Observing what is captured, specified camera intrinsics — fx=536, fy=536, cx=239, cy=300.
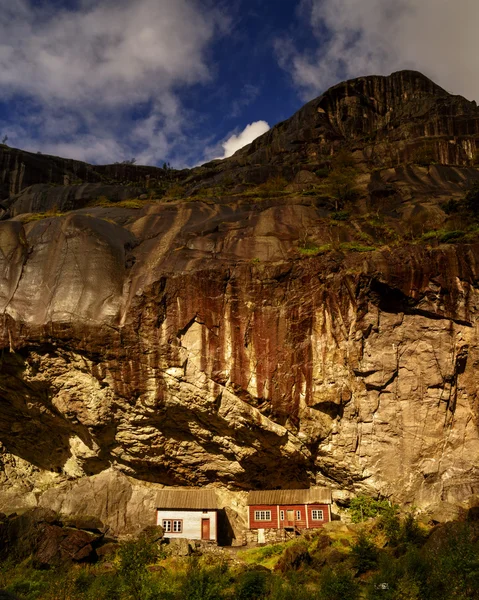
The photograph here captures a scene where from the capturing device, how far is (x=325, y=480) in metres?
32.3

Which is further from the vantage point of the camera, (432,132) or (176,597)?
(432,132)

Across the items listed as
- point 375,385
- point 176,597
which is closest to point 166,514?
point 176,597

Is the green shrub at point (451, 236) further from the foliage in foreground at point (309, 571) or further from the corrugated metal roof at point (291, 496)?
the corrugated metal roof at point (291, 496)

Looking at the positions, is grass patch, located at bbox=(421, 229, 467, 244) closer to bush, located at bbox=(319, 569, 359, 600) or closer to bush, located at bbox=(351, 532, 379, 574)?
bush, located at bbox=(351, 532, 379, 574)

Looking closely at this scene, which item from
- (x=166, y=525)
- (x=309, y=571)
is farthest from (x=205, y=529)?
(x=309, y=571)

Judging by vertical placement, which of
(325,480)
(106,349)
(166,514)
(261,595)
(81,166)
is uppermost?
(81,166)

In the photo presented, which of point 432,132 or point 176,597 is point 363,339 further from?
point 432,132

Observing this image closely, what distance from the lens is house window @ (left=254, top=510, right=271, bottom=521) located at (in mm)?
33281

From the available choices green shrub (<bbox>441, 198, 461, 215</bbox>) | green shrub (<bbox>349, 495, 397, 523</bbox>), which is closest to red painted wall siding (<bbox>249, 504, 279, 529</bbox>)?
green shrub (<bbox>349, 495, 397, 523</bbox>)

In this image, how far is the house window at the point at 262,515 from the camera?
33.3 meters

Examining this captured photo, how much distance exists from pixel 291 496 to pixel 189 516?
6.51 meters

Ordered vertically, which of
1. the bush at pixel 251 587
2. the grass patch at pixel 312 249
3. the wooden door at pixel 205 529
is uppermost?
the grass patch at pixel 312 249

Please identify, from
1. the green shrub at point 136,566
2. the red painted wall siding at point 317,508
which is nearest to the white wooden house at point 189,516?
the green shrub at point 136,566

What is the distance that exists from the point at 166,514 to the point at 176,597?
41.3 ft
